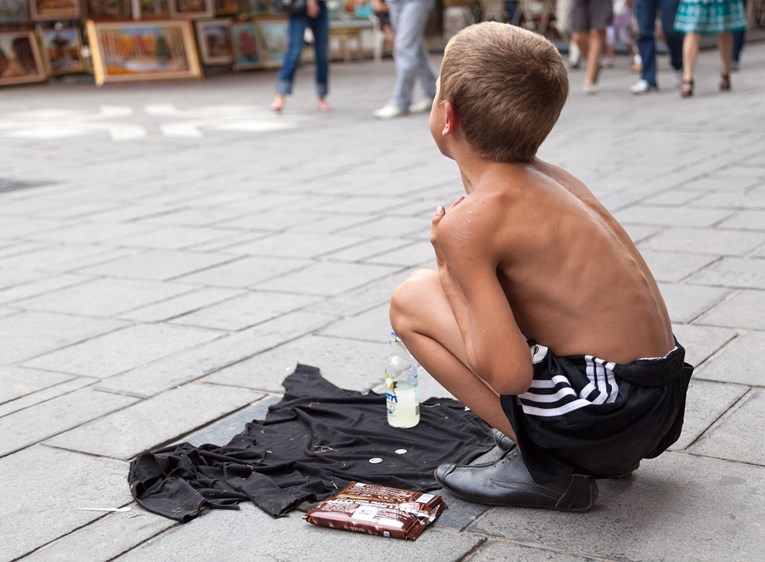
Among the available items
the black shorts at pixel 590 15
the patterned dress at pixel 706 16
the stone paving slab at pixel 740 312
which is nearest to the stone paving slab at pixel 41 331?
the stone paving slab at pixel 740 312

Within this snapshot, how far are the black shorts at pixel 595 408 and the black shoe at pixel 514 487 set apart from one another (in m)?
0.05

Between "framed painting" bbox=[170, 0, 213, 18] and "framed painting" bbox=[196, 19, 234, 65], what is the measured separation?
177 mm

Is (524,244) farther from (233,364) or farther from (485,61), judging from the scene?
(233,364)

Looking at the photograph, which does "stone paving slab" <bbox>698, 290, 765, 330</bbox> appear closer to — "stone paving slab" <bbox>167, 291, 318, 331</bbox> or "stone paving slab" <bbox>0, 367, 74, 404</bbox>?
"stone paving slab" <bbox>167, 291, 318, 331</bbox>

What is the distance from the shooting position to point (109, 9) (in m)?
16.0

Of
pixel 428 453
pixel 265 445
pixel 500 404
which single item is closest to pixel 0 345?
pixel 265 445

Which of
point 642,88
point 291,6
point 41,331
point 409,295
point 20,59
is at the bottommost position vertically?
point 642,88

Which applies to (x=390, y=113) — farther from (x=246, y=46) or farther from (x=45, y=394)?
(x=246, y=46)

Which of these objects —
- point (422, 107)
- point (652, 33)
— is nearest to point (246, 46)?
point (422, 107)

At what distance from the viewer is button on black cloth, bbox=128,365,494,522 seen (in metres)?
2.46

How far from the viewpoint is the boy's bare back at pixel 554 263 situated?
2.16m

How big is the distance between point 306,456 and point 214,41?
1502cm

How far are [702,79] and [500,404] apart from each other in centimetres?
1102

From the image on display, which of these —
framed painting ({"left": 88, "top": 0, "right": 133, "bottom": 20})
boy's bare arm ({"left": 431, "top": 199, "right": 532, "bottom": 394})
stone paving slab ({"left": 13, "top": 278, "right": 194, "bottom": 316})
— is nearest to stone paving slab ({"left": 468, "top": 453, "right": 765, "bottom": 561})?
boy's bare arm ({"left": 431, "top": 199, "right": 532, "bottom": 394})
